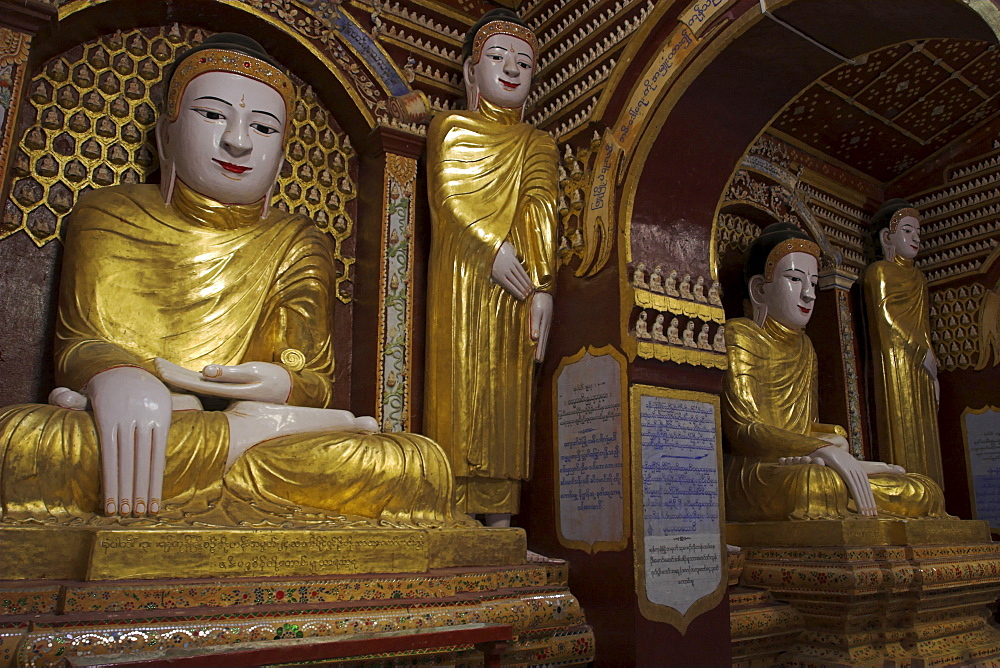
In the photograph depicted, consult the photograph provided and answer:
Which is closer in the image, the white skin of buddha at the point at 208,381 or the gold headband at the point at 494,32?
the white skin of buddha at the point at 208,381

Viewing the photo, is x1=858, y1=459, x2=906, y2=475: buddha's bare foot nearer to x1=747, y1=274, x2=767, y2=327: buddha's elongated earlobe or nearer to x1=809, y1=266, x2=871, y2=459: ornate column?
x1=809, y1=266, x2=871, y2=459: ornate column

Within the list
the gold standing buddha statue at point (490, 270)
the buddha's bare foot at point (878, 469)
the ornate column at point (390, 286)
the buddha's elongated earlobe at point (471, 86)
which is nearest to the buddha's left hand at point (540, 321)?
the gold standing buddha statue at point (490, 270)

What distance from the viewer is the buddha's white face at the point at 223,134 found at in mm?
3559

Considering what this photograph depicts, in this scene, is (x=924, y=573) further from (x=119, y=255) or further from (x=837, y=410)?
(x=119, y=255)

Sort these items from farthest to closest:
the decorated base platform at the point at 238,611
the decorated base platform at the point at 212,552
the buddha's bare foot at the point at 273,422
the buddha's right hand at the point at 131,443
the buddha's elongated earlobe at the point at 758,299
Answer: the buddha's elongated earlobe at the point at 758,299 → the buddha's bare foot at the point at 273,422 → the buddha's right hand at the point at 131,443 → the decorated base platform at the point at 212,552 → the decorated base platform at the point at 238,611

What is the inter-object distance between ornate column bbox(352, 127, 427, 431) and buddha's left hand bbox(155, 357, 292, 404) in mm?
718

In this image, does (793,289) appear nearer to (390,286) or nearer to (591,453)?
(591,453)

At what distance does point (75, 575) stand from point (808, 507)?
369cm

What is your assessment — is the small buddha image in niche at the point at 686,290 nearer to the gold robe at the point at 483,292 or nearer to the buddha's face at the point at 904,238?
the gold robe at the point at 483,292

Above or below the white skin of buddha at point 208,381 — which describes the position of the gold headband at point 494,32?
above

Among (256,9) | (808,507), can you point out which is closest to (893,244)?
(808,507)

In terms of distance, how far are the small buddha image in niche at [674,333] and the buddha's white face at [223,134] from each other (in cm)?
205

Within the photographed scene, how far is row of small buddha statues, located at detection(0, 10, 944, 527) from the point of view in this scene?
9.28 feet

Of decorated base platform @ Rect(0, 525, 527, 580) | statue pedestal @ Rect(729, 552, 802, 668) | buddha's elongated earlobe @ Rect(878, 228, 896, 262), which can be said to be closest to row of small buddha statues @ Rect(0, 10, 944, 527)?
decorated base platform @ Rect(0, 525, 527, 580)
